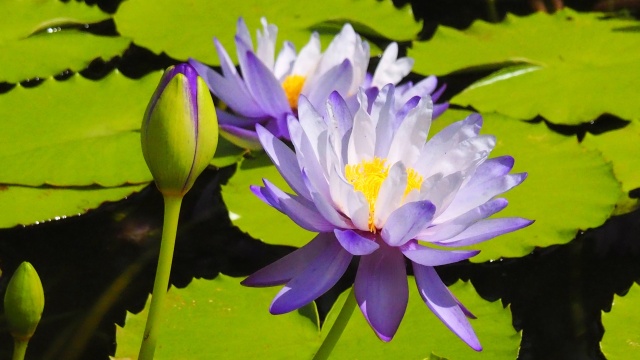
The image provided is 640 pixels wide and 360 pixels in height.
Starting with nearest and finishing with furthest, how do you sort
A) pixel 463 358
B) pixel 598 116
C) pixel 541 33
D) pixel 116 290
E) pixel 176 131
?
pixel 176 131
pixel 463 358
pixel 116 290
pixel 598 116
pixel 541 33

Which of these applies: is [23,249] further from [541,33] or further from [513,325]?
[541,33]

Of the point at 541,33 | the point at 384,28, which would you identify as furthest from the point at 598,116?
the point at 384,28

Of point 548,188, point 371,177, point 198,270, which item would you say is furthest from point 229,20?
point 371,177

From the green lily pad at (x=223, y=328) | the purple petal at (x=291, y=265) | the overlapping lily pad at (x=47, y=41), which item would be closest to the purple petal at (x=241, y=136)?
the green lily pad at (x=223, y=328)

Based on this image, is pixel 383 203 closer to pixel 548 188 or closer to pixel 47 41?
pixel 548 188

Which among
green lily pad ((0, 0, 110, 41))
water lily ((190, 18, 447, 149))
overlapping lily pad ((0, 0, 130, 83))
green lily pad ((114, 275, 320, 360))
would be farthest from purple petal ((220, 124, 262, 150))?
green lily pad ((0, 0, 110, 41))

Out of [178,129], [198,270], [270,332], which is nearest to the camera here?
[178,129]

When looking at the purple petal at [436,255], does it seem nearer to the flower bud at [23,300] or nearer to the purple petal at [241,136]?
the flower bud at [23,300]
